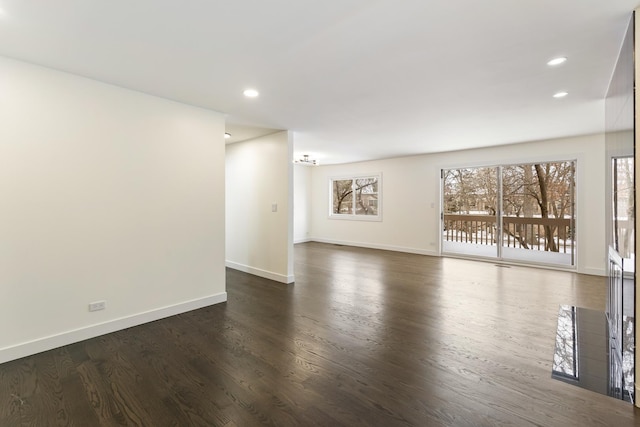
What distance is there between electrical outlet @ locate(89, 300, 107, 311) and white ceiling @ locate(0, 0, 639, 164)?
2.16 meters

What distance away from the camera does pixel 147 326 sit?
3045mm

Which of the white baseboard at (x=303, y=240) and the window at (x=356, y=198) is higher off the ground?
the window at (x=356, y=198)

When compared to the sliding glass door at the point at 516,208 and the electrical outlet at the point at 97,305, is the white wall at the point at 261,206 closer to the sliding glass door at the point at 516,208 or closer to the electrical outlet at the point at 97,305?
the electrical outlet at the point at 97,305

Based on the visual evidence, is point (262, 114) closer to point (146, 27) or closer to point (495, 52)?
point (146, 27)

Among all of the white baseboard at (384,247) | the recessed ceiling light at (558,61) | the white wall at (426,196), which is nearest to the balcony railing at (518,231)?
the white wall at (426,196)

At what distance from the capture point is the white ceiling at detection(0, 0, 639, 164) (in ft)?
5.83

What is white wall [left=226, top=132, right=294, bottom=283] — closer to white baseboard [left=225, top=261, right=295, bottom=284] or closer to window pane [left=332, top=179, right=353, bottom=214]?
white baseboard [left=225, top=261, right=295, bottom=284]

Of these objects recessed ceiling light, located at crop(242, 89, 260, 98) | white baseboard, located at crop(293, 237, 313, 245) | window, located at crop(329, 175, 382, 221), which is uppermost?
recessed ceiling light, located at crop(242, 89, 260, 98)

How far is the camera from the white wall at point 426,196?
16.6 feet

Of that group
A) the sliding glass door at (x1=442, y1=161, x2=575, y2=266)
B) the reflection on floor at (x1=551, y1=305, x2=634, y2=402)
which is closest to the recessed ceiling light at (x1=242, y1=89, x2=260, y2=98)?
the reflection on floor at (x1=551, y1=305, x2=634, y2=402)

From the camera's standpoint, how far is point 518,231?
6887 mm

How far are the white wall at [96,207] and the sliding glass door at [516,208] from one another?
18.4ft

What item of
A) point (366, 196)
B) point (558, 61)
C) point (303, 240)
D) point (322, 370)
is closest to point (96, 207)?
point (322, 370)

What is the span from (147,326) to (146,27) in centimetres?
276
